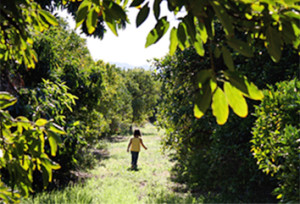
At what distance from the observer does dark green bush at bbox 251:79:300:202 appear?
3873 millimetres

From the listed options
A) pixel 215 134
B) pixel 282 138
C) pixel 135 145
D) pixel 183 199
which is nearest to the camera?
pixel 282 138

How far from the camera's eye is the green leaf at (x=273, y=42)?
129 cm

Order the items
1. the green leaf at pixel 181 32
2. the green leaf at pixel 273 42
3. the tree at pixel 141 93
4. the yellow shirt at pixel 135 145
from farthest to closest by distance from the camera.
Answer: the tree at pixel 141 93, the yellow shirt at pixel 135 145, the green leaf at pixel 181 32, the green leaf at pixel 273 42

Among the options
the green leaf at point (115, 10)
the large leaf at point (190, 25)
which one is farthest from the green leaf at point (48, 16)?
the large leaf at point (190, 25)

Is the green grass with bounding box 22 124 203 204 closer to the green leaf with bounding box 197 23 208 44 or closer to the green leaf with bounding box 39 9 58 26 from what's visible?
the green leaf with bounding box 39 9 58 26

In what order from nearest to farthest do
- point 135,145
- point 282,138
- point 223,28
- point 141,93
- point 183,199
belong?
point 223,28
point 282,138
point 183,199
point 135,145
point 141,93

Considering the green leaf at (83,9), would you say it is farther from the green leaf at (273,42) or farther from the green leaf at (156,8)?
the green leaf at (273,42)

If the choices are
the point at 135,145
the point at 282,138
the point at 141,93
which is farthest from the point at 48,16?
the point at 141,93

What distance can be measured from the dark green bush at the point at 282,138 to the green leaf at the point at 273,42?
2819 millimetres

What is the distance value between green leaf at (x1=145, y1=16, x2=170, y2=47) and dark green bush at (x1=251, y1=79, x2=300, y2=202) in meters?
3.03

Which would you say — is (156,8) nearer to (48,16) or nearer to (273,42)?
(273,42)

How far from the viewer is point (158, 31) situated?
4.83 feet

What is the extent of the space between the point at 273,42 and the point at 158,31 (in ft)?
1.88

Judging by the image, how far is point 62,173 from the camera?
27.4 ft
